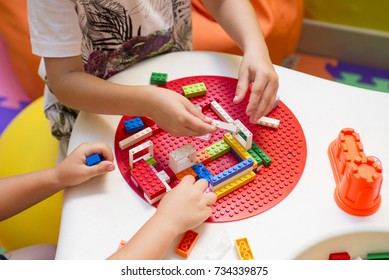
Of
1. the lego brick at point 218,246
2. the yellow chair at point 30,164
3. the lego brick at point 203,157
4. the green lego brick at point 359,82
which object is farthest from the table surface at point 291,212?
the green lego brick at point 359,82

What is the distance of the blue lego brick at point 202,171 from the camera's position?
679 millimetres

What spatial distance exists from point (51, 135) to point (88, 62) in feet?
0.80

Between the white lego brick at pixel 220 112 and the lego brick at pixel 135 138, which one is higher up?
the white lego brick at pixel 220 112

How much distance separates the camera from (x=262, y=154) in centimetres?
71

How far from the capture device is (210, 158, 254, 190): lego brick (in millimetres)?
660

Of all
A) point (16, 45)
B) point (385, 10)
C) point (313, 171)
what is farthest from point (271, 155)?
point (385, 10)

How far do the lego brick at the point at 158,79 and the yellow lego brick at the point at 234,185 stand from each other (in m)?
0.24

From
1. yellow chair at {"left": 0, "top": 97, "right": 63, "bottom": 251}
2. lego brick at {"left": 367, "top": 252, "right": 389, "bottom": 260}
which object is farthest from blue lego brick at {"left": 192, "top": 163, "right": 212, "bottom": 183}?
yellow chair at {"left": 0, "top": 97, "right": 63, "bottom": 251}

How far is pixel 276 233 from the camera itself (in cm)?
62

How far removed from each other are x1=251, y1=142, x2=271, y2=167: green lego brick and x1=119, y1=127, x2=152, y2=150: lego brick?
17 cm

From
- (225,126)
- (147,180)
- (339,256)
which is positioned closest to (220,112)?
(225,126)

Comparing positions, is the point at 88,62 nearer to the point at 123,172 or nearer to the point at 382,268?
the point at 123,172

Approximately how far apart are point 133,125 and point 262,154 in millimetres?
209

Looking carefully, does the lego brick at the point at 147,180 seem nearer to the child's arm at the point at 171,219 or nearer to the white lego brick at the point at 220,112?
Answer: the child's arm at the point at 171,219
